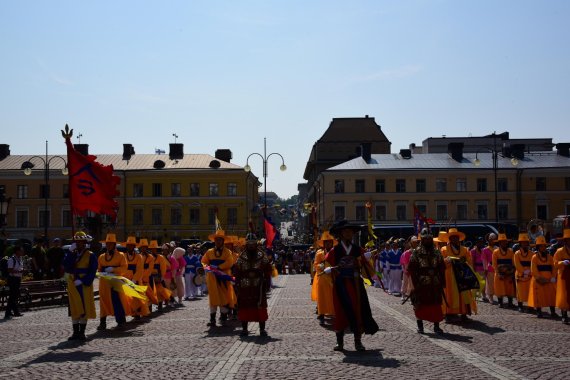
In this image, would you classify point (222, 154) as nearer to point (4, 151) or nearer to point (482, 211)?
point (4, 151)

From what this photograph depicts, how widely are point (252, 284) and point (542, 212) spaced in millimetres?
67370

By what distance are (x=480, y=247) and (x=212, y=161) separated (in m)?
60.2

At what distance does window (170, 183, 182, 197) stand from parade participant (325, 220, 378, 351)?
228 feet

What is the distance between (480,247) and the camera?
2372cm

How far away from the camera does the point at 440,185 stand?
256ft

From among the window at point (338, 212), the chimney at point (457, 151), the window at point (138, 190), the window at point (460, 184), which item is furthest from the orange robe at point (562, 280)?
the window at point (138, 190)

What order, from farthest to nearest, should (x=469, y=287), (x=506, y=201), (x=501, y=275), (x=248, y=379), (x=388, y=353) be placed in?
(x=506, y=201) < (x=501, y=275) < (x=469, y=287) < (x=388, y=353) < (x=248, y=379)

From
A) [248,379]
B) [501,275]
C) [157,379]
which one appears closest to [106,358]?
[157,379]

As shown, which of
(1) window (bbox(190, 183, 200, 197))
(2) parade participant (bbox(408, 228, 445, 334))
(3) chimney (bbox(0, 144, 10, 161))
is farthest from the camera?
(3) chimney (bbox(0, 144, 10, 161))

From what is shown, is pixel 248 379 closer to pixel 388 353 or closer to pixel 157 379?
pixel 157 379

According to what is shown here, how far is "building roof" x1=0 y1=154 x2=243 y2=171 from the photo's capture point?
81.9 m

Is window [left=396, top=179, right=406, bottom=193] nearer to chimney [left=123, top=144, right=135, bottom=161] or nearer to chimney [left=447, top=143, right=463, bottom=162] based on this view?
chimney [left=447, top=143, right=463, bottom=162]

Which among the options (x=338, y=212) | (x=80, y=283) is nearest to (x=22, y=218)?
(x=338, y=212)

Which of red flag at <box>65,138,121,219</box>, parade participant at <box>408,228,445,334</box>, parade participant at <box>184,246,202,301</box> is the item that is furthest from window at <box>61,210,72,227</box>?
parade participant at <box>408,228,445,334</box>
